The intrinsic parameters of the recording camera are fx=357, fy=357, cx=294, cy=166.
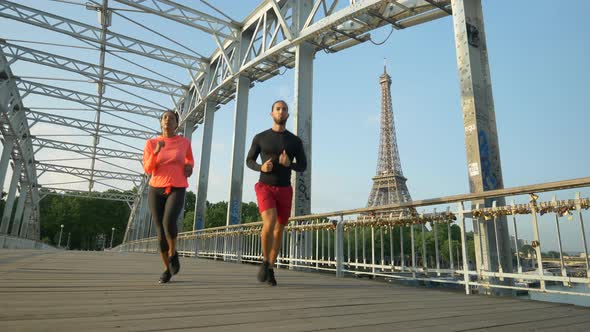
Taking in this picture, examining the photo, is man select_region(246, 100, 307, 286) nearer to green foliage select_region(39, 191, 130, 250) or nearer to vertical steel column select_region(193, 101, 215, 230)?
vertical steel column select_region(193, 101, 215, 230)

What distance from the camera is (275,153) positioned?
143 inches

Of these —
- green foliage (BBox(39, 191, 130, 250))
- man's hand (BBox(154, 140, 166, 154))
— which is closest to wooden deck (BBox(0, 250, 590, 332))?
man's hand (BBox(154, 140, 166, 154))

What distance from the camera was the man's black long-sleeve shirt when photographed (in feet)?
11.7

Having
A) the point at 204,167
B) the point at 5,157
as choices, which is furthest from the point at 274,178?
the point at 5,157

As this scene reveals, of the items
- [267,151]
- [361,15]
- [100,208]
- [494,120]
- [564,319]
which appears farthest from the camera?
[100,208]

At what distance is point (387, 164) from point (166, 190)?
2081 inches

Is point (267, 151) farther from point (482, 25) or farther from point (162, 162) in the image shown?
point (482, 25)

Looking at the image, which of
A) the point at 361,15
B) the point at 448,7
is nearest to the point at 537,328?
the point at 448,7

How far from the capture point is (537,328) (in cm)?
184

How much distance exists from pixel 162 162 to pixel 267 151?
1078mm

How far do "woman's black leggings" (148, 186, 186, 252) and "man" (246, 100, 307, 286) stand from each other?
804mm

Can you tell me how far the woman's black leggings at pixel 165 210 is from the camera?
11.6 ft

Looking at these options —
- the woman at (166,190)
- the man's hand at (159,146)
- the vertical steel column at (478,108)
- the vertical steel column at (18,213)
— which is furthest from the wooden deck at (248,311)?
the vertical steel column at (18,213)

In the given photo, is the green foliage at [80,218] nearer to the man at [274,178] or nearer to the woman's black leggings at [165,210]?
the woman's black leggings at [165,210]
